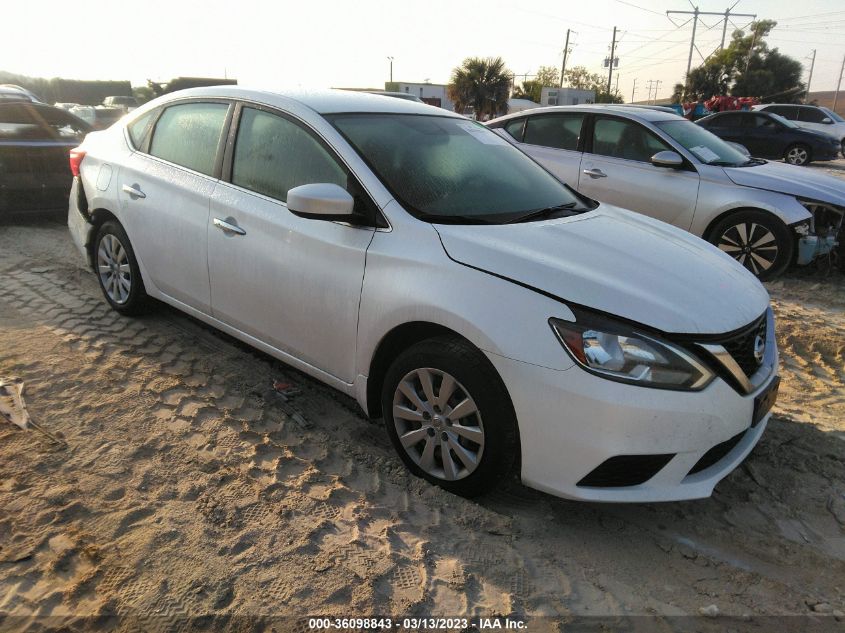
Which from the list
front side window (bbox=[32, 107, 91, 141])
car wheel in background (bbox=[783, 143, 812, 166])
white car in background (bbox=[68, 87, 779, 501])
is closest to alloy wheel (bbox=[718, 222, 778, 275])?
white car in background (bbox=[68, 87, 779, 501])

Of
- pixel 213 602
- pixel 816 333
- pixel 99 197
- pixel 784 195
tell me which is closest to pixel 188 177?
pixel 99 197

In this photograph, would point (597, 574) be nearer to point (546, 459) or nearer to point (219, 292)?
point (546, 459)

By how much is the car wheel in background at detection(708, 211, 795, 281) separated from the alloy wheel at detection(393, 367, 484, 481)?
4445mm

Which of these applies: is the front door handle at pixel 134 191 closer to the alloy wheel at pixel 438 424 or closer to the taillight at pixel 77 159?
the taillight at pixel 77 159

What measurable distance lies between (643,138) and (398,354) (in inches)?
193

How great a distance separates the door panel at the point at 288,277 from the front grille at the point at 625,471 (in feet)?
3.98

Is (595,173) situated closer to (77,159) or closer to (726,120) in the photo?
(77,159)

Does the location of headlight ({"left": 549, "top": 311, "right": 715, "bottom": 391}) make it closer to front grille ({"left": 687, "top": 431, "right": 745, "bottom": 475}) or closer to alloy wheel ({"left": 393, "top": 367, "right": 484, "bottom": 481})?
front grille ({"left": 687, "top": 431, "right": 745, "bottom": 475})

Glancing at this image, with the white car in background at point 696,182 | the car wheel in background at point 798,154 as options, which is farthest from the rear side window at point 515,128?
the car wheel in background at point 798,154

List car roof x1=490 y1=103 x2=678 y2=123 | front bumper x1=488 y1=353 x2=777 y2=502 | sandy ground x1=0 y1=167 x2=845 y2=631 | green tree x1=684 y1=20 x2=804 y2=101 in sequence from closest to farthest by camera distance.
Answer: sandy ground x1=0 y1=167 x2=845 y2=631 < front bumper x1=488 y1=353 x2=777 y2=502 < car roof x1=490 y1=103 x2=678 y2=123 < green tree x1=684 y1=20 x2=804 y2=101

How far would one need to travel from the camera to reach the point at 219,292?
3.63 m

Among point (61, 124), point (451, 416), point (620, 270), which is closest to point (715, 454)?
point (620, 270)

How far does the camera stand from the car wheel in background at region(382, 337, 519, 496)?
8.21 ft

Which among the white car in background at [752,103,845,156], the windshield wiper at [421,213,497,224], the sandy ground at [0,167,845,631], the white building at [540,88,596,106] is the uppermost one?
the white building at [540,88,596,106]
